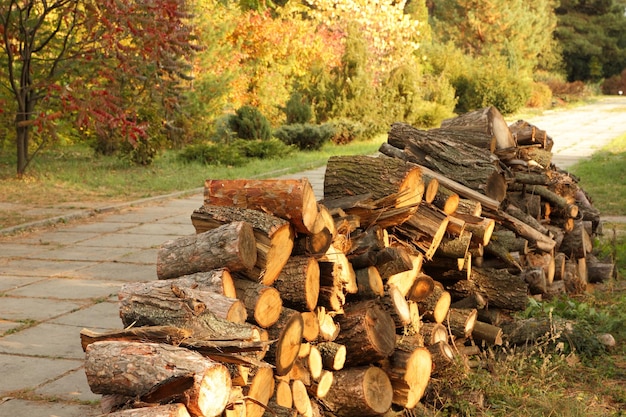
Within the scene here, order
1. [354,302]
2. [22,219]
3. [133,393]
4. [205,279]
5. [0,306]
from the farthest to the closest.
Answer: [22,219] → [0,306] → [354,302] → [205,279] → [133,393]

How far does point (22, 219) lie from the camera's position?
1005 centimetres

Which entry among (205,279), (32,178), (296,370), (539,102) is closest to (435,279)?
(296,370)

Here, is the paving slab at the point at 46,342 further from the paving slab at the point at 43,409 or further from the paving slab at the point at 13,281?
the paving slab at the point at 13,281

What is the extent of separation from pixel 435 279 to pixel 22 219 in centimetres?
614

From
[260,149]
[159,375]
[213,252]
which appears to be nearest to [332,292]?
[213,252]

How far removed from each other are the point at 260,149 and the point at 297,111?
384 centimetres

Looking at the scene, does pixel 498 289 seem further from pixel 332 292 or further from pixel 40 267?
pixel 40 267

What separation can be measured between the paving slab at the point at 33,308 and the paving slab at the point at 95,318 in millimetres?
119

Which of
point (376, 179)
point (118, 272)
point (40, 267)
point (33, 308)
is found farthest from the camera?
point (40, 267)

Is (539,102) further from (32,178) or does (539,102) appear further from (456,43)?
(32,178)

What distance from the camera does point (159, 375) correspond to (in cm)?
307

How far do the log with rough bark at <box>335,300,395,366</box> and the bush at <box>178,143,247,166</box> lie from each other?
38.3 ft

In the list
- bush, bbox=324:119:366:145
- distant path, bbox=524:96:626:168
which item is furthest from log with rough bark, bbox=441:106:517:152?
bush, bbox=324:119:366:145

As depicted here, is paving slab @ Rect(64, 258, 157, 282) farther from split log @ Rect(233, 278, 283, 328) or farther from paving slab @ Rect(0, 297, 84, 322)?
split log @ Rect(233, 278, 283, 328)
